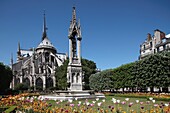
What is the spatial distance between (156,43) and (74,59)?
4161 centimetres

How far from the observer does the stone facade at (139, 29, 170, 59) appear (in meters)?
52.6

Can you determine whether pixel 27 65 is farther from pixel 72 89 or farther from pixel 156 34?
pixel 72 89

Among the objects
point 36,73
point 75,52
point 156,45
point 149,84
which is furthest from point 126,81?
point 36,73

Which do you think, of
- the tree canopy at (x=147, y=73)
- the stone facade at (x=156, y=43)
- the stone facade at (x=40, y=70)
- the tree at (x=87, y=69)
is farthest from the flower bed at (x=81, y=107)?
the stone facade at (x=40, y=70)

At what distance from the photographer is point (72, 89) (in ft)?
69.7

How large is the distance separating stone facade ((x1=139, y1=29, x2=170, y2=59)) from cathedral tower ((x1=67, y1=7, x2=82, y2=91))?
3637cm

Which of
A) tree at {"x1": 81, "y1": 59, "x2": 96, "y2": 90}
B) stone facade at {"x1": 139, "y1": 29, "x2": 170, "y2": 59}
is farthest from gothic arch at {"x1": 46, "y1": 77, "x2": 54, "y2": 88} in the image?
stone facade at {"x1": 139, "y1": 29, "x2": 170, "y2": 59}

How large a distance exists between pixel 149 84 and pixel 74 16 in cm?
1735

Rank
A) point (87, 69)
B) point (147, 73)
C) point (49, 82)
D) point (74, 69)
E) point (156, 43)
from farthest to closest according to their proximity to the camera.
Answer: point (49, 82), point (87, 69), point (156, 43), point (147, 73), point (74, 69)

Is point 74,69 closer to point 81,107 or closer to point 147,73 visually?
point 81,107

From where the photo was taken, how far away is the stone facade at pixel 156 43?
52.6 meters

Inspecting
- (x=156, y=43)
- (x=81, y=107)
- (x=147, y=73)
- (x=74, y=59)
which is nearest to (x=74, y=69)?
(x=74, y=59)

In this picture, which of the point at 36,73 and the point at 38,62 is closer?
the point at 36,73

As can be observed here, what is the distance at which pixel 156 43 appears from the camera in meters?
56.2
